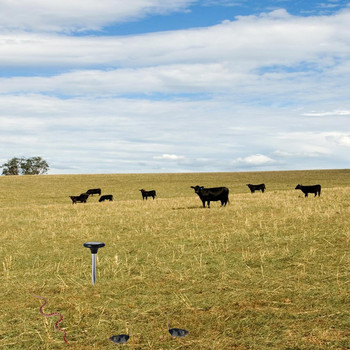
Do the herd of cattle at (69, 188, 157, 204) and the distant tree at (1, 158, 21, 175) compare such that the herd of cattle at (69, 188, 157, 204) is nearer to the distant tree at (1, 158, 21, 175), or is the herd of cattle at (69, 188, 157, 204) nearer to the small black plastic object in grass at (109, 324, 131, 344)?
the small black plastic object in grass at (109, 324, 131, 344)

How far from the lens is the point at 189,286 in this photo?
28.0 feet

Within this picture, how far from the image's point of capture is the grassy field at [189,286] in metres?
6.02

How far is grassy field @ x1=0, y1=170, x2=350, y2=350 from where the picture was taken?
6.02 meters

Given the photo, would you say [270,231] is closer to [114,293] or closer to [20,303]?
[114,293]

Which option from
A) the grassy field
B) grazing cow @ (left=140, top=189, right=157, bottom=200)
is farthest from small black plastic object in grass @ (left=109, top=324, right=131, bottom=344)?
grazing cow @ (left=140, top=189, right=157, bottom=200)

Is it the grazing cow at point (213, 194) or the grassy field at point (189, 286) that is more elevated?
Answer: the grazing cow at point (213, 194)

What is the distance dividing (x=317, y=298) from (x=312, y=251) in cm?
361

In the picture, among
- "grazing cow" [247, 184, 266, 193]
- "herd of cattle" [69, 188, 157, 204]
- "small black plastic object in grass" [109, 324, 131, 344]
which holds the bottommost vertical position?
"small black plastic object in grass" [109, 324, 131, 344]

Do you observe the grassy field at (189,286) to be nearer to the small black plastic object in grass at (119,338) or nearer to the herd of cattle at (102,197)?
the small black plastic object in grass at (119,338)

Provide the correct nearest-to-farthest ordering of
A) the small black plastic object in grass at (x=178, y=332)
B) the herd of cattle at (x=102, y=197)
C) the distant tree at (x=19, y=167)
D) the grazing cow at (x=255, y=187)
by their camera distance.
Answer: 1. the small black plastic object in grass at (x=178, y=332)
2. the herd of cattle at (x=102, y=197)
3. the grazing cow at (x=255, y=187)
4. the distant tree at (x=19, y=167)

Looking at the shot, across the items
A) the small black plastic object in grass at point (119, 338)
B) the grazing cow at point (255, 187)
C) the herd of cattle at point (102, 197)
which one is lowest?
the small black plastic object in grass at point (119, 338)

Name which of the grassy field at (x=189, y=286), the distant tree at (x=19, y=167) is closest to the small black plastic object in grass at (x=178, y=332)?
the grassy field at (x=189, y=286)

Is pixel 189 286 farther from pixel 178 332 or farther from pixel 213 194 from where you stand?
pixel 213 194

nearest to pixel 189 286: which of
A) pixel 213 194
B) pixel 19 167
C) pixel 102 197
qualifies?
pixel 213 194
